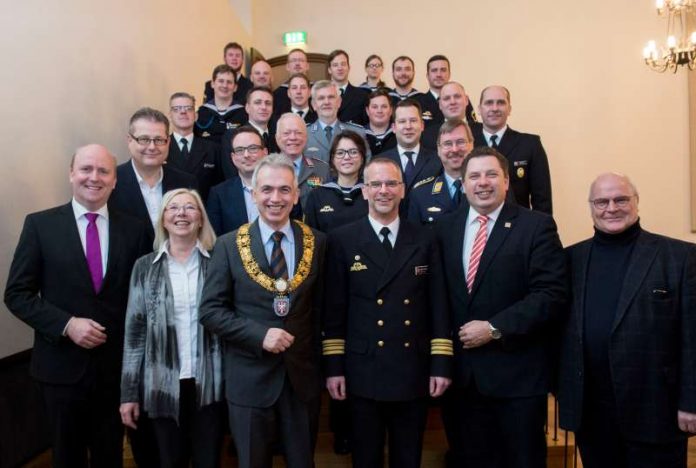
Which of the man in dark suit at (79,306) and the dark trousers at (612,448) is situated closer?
the dark trousers at (612,448)

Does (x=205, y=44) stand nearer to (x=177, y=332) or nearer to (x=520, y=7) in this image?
(x=520, y=7)

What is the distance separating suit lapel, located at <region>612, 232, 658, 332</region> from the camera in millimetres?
2281

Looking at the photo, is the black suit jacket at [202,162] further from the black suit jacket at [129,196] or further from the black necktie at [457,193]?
the black necktie at [457,193]

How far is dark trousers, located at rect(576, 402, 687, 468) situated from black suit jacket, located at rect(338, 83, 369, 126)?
3.57 metres

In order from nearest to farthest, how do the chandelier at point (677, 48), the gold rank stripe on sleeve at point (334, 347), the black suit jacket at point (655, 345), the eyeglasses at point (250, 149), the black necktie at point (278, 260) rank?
the black suit jacket at point (655, 345)
the black necktie at point (278, 260)
the gold rank stripe on sleeve at point (334, 347)
the eyeglasses at point (250, 149)
the chandelier at point (677, 48)

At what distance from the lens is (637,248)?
2359mm

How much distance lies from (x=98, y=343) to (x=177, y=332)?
1.07 feet

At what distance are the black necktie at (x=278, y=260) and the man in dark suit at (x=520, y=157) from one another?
215 centimetres

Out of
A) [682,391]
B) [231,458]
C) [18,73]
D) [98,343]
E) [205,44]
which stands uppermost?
[205,44]

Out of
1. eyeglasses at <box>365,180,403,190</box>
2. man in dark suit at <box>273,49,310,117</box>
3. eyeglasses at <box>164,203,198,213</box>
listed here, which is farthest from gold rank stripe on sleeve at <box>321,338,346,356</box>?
man in dark suit at <box>273,49,310,117</box>

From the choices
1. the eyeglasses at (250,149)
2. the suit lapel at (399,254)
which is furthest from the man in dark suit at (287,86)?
the suit lapel at (399,254)

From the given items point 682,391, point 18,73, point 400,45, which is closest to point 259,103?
point 18,73

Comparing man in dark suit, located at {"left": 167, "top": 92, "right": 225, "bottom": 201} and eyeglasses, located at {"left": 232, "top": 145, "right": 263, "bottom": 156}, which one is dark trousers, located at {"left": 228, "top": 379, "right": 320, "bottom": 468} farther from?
man in dark suit, located at {"left": 167, "top": 92, "right": 225, "bottom": 201}

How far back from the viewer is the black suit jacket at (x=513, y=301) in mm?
2393
